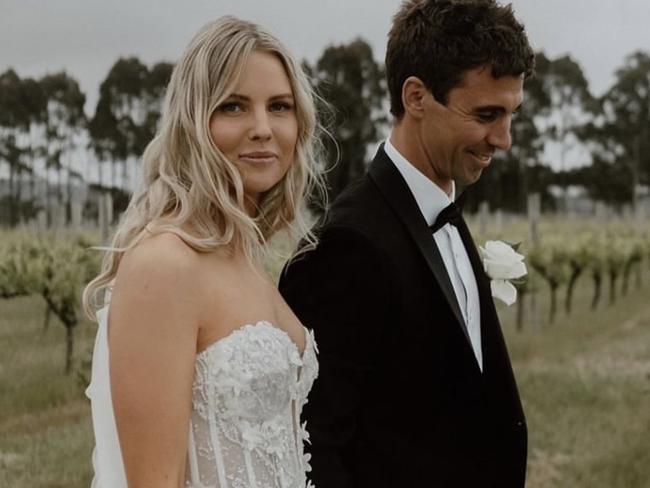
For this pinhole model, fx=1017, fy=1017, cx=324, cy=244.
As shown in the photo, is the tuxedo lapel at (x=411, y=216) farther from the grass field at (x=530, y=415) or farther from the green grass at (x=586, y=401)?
the green grass at (x=586, y=401)

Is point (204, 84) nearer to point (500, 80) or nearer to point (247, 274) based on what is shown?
point (247, 274)

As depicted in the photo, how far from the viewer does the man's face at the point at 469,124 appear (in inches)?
96.5

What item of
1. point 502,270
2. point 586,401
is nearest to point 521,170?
point 586,401

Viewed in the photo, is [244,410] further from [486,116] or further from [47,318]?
[47,318]

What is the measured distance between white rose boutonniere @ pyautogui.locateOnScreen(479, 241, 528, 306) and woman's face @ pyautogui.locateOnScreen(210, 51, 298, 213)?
104 cm

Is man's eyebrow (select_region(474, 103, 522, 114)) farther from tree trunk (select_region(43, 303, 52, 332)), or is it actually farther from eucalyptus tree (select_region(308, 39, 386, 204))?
eucalyptus tree (select_region(308, 39, 386, 204))

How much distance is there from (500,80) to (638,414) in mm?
7212

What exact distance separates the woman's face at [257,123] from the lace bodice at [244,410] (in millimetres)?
306

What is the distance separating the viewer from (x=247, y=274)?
1.97 m

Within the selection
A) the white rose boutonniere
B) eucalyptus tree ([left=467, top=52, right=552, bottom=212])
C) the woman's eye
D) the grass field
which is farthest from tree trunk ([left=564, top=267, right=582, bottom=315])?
eucalyptus tree ([left=467, top=52, right=552, bottom=212])

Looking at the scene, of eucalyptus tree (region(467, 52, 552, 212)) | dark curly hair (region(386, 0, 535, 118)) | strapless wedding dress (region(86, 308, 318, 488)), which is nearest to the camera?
strapless wedding dress (region(86, 308, 318, 488))

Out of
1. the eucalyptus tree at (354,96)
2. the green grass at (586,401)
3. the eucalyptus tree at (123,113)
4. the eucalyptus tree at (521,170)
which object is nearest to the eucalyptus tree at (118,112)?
the eucalyptus tree at (123,113)

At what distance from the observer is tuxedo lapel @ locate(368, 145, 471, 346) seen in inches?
91.5

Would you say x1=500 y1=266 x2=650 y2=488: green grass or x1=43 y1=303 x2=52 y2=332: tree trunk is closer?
x1=500 y1=266 x2=650 y2=488: green grass
